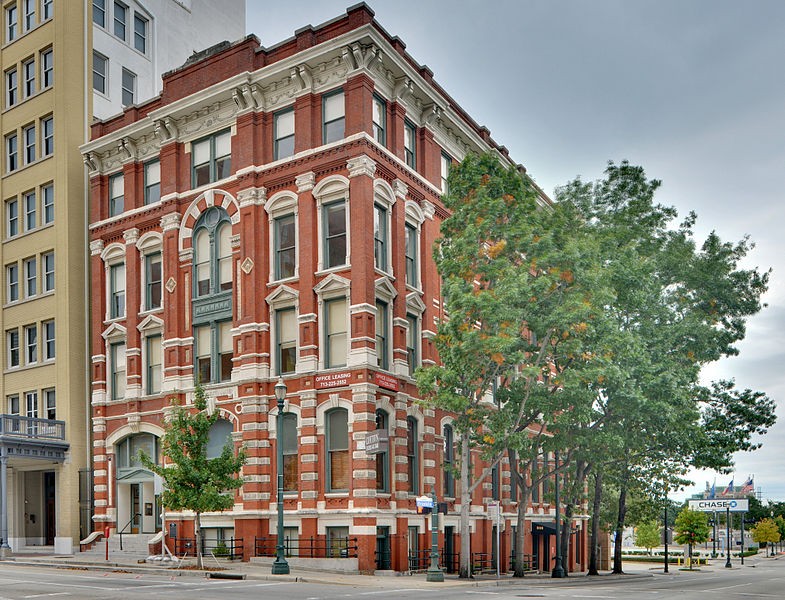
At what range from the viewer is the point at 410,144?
1515 inches

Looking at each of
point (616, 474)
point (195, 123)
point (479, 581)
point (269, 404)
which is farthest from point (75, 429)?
point (616, 474)

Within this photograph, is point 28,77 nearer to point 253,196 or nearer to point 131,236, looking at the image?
point 131,236

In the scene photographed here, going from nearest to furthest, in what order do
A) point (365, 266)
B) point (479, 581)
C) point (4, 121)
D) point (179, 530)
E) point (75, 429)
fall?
1. point (479, 581)
2. point (365, 266)
3. point (179, 530)
4. point (75, 429)
5. point (4, 121)

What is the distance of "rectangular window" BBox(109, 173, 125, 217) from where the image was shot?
4268cm

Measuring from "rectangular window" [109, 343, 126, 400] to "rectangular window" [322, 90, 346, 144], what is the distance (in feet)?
47.0

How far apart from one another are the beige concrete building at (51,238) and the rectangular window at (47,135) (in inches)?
2.0

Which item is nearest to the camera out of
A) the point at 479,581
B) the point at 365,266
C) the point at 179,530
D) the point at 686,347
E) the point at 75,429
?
the point at 479,581

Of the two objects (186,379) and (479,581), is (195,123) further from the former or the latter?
(479,581)

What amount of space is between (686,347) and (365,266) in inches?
617

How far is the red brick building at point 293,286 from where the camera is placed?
33688mm

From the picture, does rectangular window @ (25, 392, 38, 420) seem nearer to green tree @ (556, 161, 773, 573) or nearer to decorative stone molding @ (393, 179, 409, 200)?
decorative stone molding @ (393, 179, 409, 200)

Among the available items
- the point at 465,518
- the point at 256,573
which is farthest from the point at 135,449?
the point at 465,518

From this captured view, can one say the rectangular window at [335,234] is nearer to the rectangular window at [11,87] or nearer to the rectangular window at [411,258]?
the rectangular window at [411,258]

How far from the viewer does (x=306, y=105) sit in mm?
35594
